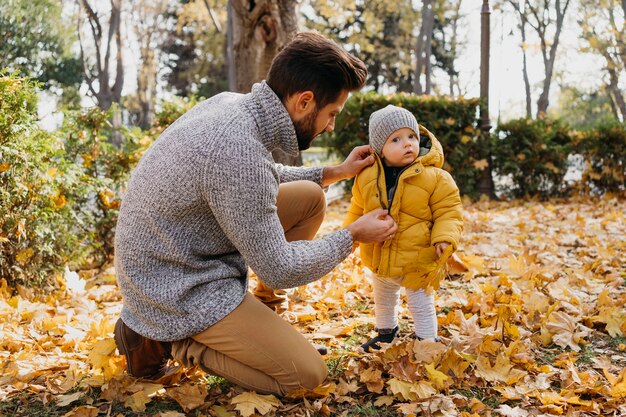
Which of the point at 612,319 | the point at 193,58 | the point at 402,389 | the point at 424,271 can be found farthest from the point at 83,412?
the point at 193,58

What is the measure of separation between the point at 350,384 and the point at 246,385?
1.50ft

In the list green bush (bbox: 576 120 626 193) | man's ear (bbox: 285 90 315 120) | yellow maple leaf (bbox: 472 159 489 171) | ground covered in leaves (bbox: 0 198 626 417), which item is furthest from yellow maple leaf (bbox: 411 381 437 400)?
green bush (bbox: 576 120 626 193)

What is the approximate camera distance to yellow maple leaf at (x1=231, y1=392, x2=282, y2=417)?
2158mm

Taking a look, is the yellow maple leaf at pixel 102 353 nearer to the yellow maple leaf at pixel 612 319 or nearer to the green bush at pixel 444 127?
the yellow maple leaf at pixel 612 319

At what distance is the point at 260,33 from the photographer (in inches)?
228

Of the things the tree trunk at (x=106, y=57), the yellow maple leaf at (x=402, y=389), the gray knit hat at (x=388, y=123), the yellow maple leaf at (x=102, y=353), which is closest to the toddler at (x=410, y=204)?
the gray knit hat at (x=388, y=123)

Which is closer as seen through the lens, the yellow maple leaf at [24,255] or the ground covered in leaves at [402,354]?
the ground covered in leaves at [402,354]

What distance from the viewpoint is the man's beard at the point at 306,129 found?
2.36 meters

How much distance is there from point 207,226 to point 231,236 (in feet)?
0.46

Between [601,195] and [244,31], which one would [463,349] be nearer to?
[244,31]

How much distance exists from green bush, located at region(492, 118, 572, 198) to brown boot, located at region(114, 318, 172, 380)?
6.92 metres

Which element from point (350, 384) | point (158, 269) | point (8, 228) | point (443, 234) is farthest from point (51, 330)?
point (443, 234)

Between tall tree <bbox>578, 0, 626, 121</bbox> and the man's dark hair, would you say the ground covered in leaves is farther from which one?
tall tree <bbox>578, 0, 626, 121</bbox>

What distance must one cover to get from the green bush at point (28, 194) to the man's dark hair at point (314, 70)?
1.95 metres
